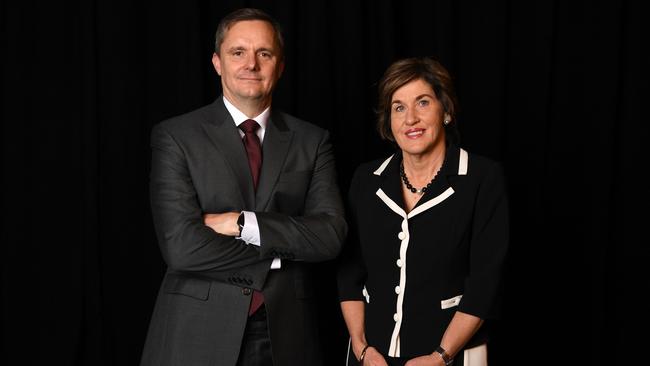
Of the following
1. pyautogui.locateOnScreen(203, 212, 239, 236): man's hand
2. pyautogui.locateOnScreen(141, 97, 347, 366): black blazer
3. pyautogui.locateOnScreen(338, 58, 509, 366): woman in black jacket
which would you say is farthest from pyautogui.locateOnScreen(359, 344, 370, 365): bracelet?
pyautogui.locateOnScreen(203, 212, 239, 236): man's hand

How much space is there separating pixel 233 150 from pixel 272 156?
0.47ft

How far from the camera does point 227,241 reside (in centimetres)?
247

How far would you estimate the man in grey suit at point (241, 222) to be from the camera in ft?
8.13

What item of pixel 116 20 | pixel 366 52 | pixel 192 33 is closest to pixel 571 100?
pixel 366 52

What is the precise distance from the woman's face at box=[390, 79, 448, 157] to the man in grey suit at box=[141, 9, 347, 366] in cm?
35

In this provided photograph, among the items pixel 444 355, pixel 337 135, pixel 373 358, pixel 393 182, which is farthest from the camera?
pixel 337 135

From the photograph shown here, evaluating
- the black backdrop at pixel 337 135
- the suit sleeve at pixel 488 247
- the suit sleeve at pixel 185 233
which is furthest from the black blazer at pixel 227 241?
the black backdrop at pixel 337 135

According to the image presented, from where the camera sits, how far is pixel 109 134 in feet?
11.6

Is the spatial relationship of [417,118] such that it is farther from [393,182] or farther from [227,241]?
[227,241]

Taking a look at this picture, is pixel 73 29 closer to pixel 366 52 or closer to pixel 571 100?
pixel 366 52

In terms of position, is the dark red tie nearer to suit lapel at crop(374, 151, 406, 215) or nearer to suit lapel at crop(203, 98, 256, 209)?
suit lapel at crop(203, 98, 256, 209)

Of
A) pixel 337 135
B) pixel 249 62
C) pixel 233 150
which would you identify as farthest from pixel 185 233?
pixel 337 135

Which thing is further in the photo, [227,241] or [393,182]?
[393,182]

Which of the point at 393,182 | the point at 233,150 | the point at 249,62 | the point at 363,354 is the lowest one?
the point at 363,354
